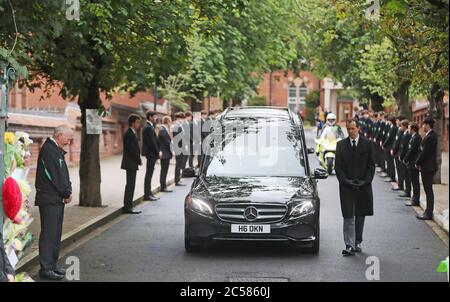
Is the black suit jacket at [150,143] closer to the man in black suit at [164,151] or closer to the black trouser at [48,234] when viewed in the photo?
the man in black suit at [164,151]

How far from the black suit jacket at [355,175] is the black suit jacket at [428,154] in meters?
4.22

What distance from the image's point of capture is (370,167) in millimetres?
12281

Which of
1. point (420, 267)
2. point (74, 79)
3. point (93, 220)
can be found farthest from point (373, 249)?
point (74, 79)

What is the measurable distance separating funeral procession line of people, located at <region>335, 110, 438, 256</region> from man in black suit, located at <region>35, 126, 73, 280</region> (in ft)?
13.0

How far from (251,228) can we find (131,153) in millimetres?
6560

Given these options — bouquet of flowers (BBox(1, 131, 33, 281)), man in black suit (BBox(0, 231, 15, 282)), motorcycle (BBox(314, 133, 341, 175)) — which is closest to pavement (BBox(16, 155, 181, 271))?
bouquet of flowers (BBox(1, 131, 33, 281))

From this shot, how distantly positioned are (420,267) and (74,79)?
7684mm

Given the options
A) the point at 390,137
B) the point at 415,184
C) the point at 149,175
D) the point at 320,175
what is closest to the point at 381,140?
the point at 390,137

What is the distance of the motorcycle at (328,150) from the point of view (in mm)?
26406

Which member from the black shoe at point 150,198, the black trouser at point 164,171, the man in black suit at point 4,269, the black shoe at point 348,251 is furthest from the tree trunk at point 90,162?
the man in black suit at point 4,269

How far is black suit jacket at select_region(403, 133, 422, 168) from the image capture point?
1781 centimetres

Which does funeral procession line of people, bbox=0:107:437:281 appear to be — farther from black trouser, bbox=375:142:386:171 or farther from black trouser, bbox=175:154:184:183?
black trouser, bbox=375:142:386:171

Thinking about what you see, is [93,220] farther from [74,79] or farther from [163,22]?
[163,22]
